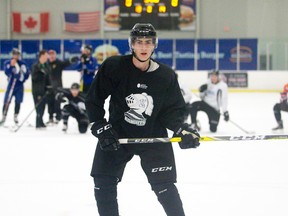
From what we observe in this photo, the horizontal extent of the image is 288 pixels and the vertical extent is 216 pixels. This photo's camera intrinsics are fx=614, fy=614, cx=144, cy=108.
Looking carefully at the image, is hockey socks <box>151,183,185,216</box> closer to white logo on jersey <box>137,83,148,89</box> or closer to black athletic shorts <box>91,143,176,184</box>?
black athletic shorts <box>91,143,176,184</box>

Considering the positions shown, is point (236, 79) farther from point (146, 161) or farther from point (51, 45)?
point (146, 161)

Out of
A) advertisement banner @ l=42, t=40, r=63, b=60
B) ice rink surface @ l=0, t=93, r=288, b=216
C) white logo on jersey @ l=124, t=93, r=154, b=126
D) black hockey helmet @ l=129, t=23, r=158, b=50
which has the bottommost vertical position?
ice rink surface @ l=0, t=93, r=288, b=216

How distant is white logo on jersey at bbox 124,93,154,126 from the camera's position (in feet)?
8.93

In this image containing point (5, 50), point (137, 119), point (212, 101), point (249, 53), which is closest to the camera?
point (137, 119)

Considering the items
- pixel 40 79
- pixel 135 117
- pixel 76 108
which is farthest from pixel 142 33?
pixel 40 79

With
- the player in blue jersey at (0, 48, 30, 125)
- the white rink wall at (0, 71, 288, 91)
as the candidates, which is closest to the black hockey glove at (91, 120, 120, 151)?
the player in blue jersey at (0, 48, 30, 125)

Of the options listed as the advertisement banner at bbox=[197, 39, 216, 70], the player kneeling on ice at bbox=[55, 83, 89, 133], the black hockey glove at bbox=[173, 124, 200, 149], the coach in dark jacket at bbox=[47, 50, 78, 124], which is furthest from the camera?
the advertisement banner at bbox=[197, 39, 216, 70]

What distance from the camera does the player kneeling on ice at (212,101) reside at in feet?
25.7

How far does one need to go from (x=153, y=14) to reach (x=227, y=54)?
5169 millimetres

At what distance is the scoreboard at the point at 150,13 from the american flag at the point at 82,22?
9.35ft

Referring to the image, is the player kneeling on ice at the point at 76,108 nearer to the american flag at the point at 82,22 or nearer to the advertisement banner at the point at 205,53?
the advertisement banner at the point at 205,53

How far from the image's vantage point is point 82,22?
1778 centimetres

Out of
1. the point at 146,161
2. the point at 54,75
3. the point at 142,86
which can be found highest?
the point at 142,86

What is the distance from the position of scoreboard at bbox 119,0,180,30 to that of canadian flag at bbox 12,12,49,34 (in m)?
3.98
